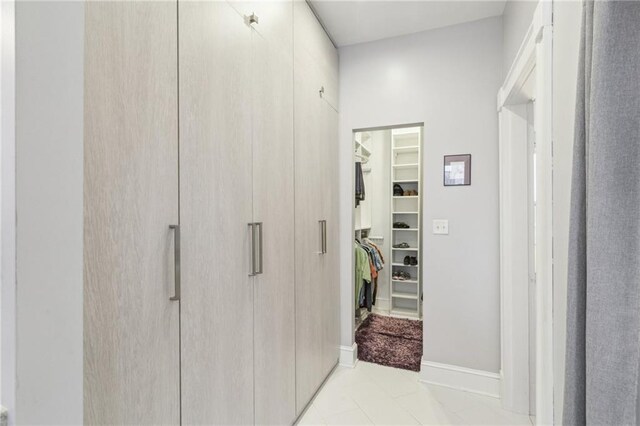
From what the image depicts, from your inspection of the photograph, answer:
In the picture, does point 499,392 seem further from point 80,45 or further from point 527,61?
point 80,45

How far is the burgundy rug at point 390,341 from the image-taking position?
9.37 feet

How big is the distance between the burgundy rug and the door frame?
823mm

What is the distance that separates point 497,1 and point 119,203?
265cm

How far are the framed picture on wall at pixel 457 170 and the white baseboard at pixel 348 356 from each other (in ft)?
5.32

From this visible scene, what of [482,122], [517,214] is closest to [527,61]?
[482,122]

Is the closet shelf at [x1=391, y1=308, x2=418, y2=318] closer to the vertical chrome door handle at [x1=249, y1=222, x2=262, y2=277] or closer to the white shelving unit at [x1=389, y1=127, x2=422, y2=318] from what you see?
the white shelving unit at [x1=389, y1=127, x2=422, y2=318]

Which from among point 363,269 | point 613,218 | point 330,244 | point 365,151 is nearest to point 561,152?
point 613,218

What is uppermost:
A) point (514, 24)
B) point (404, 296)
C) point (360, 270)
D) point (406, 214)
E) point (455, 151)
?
point (514, 24)

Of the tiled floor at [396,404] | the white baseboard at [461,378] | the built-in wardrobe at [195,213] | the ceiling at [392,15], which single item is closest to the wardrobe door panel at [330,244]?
the tiled floor at [396,404]

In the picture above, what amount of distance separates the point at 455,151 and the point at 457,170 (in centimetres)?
15

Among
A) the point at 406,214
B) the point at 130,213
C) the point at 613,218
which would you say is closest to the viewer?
the point at 613,218

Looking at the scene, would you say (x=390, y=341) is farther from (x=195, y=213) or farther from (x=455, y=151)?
(x=195, y=213)

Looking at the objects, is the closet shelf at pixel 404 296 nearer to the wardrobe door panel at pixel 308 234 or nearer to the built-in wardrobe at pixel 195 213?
the wardrobe door panel at pixel 308 234

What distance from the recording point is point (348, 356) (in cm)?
279
